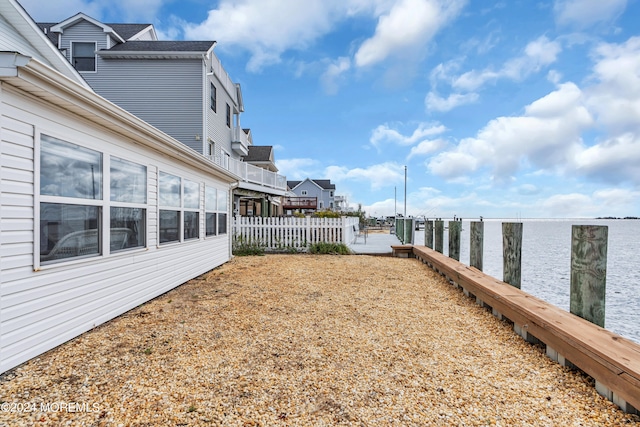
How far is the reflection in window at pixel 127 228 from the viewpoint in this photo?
381cm

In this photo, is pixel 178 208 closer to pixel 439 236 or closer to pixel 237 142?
pixel 439 236

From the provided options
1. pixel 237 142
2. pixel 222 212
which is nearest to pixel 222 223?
pixel 222 212

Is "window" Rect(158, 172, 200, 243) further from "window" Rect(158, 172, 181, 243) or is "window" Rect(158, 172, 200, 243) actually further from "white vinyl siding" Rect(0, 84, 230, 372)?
"white vinyl siding" Rect(0, 84, 230, 372)

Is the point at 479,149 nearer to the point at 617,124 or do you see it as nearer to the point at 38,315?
the point at 617,124

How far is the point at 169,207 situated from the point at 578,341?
18.3 feet

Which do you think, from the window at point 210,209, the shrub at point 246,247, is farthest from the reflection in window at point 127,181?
the shrub at point 246,247

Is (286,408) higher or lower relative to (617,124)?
lower

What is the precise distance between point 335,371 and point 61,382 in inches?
83.0

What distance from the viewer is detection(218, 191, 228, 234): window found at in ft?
25.8

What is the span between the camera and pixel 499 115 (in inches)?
542

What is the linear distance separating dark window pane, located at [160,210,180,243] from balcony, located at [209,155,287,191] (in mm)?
6709

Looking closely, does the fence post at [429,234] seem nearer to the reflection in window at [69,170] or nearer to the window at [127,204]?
the window at [127,204]

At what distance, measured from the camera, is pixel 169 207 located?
5.20 metres

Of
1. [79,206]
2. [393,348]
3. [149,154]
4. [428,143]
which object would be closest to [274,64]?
[428,143]
